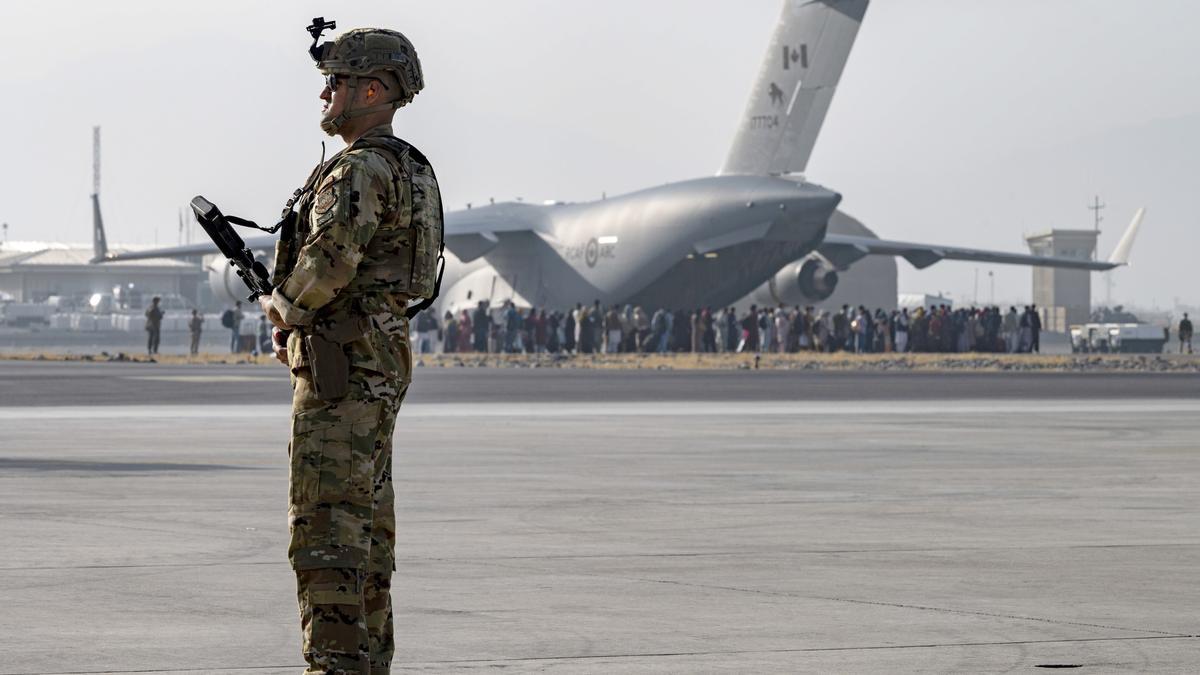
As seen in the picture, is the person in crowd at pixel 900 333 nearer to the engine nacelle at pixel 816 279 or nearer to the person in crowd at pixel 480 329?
the engine nacelle at pixel 816 279

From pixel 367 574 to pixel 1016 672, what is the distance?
2.37m

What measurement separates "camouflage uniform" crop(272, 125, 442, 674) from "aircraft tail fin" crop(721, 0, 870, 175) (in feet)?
175

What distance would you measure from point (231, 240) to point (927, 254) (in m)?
60.7

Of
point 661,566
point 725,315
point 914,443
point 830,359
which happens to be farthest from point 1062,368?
point 661,566

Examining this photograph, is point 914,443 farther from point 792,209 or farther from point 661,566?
point 792,209

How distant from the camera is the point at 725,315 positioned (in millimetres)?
59281

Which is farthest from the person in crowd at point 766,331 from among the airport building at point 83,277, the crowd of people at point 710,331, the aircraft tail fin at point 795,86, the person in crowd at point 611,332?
the airport building at point 83,277

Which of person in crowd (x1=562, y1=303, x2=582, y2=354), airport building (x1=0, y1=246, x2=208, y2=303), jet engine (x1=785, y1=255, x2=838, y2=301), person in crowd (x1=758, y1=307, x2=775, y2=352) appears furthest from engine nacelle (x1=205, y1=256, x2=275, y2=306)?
airport building (x1=0, y1=246, x2=208, y2=303)

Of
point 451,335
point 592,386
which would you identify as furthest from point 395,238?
point 451,335

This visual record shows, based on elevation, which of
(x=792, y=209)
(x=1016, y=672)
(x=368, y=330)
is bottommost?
(x=1016, y=672)

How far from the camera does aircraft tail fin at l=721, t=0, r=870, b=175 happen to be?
192 ft

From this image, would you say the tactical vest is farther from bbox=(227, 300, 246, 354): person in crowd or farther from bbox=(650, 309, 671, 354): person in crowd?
bbox=(227, 300, 246, 354): person in crowd

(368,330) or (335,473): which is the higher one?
(368,330)

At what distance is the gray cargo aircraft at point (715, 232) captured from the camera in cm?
5259
